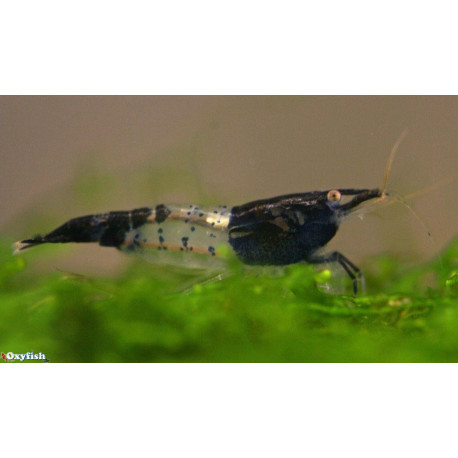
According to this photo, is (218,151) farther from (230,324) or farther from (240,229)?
(230,324)

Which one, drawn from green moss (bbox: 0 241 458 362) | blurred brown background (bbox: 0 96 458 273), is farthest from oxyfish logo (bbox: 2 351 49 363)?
blurred brown background (bbox: 0 96 458 273)

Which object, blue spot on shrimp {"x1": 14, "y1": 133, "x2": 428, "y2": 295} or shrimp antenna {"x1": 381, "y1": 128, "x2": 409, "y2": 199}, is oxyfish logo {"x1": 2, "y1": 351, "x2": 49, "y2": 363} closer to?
blue spot on shrimp {"x1": 14, "y1": 133, "x2": 428, "y2": 295}

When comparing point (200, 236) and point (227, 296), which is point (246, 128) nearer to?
point (200, 236)

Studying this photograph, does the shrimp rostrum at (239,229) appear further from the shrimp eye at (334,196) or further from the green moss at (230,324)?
the green moss at (230,324)

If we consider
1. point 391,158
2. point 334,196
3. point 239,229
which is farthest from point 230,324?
point 391,158

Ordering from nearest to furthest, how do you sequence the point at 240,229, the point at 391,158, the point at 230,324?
1. the point at 230,324
2. the point at 391,158
3. the point at 240,229

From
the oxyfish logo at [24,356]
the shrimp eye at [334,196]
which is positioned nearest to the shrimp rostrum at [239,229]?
the shrimp eye at [334,196]
